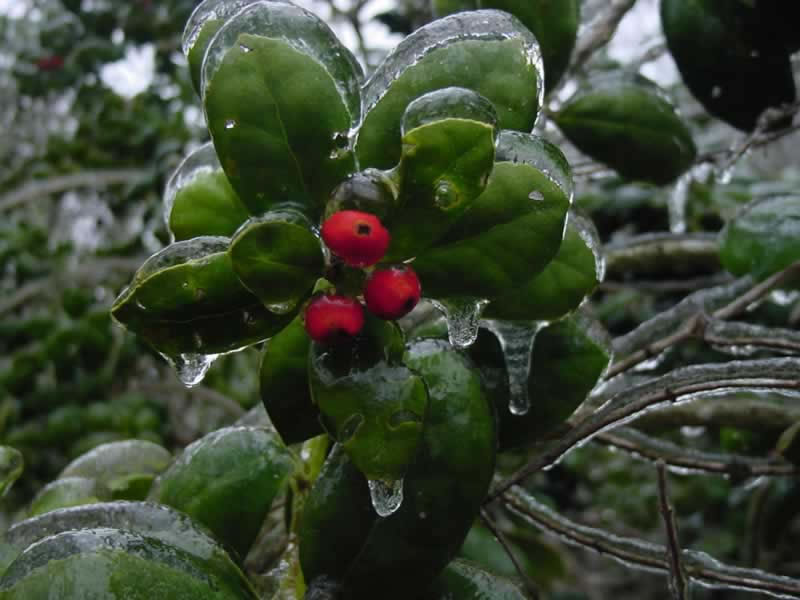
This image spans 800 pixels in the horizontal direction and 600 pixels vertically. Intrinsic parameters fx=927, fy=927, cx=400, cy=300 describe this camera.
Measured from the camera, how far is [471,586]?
2.27ft

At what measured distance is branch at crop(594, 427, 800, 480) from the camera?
38.2 inches

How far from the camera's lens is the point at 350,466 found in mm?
682

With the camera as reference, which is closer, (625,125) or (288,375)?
(288,375)

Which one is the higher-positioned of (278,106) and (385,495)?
(278,106)

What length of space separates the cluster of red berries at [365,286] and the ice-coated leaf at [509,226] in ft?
0.14

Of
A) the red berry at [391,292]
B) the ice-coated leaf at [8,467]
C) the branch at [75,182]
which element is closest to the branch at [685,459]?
the red berry at [391,292]

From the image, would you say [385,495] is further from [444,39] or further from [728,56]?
[728,56]

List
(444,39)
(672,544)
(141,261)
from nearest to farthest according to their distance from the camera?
(444,39), (672,544), (141,261)

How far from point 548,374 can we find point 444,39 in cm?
30

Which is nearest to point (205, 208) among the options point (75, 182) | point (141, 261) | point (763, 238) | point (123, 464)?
point (123, 464)

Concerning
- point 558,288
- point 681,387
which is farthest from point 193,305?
point 681,387

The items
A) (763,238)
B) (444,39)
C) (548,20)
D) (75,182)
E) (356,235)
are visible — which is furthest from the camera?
(75,182)

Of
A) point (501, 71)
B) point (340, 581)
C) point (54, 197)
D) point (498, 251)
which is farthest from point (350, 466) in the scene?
point (54, 197)

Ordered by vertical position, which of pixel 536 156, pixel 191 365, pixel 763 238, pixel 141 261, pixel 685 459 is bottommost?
pixel 141 261
